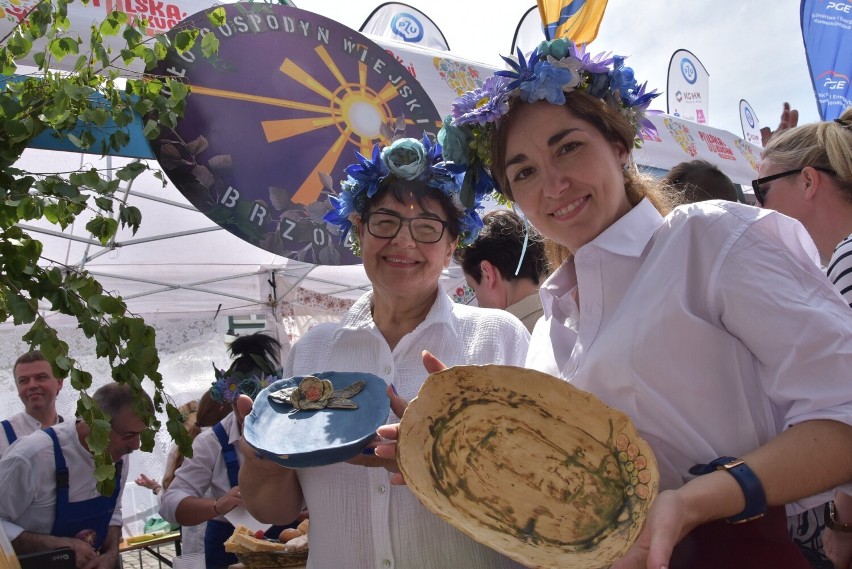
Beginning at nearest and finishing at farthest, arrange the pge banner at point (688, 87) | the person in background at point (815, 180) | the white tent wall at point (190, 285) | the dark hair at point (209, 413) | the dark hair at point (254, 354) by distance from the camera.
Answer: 1. the person in background at point (815, 180)
2. the dark hair at point (254, 354)
3. the dark hair at point (209, 413)
4. the white tent wall at point (190, 285)
5. the pge banner at point (688, 87)

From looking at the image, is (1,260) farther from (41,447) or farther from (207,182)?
(41,447)

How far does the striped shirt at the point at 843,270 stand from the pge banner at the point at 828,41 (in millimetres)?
4631

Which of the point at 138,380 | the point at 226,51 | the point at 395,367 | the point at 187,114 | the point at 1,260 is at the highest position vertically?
the point at 226,51

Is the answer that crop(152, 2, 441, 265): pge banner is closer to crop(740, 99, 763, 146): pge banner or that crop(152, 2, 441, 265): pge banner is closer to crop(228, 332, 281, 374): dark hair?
crop(228, 332, 281, 374): dark hair

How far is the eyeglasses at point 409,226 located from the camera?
1.79m

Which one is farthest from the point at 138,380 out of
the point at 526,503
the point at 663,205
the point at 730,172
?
the point at 730,172

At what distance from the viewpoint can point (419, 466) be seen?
123cm

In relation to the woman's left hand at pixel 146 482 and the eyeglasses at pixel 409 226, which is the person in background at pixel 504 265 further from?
the woman's left hand at pixel 146 482

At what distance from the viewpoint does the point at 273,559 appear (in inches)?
91.4

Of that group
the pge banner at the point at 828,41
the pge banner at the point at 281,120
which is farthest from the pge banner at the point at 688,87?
the pge banner at the point at 281,120

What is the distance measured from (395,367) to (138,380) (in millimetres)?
742

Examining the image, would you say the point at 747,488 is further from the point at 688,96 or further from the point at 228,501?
the point at 688,96

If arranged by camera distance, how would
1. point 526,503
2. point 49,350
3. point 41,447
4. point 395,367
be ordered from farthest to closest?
point 41,447, point 395,367, point 526,503, point 49,350

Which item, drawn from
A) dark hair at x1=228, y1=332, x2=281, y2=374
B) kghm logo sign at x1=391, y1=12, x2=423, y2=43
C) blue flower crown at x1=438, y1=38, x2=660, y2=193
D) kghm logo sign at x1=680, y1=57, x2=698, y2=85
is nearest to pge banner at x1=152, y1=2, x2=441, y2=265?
dark hair at x1=228, y1=332, x2=281, y2=374
